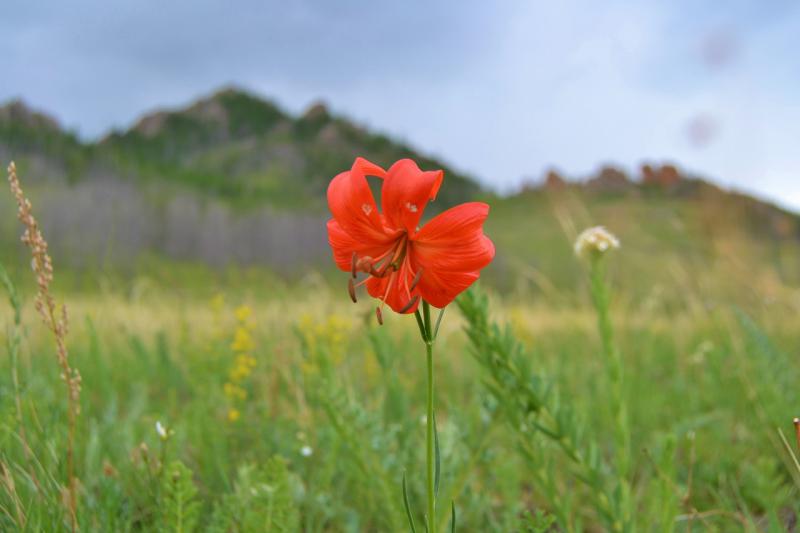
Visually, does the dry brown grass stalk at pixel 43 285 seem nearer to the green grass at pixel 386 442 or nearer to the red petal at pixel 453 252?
the green grass at pixel 386 442

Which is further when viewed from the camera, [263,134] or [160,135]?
[263,134]

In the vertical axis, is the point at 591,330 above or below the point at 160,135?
below

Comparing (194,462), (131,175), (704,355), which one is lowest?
(194,462)

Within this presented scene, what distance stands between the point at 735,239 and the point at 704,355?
1.62 m

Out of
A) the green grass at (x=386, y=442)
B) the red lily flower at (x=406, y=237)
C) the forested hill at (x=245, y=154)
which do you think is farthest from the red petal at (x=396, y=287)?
the forested hill at (x=245, y=154)

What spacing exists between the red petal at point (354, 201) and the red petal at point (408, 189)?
0.07 feet

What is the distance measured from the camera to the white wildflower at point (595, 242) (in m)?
1.41

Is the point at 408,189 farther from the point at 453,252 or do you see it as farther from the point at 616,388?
the point at 616,388

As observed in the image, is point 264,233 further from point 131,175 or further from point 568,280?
point 568,280

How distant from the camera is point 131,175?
60.3ft

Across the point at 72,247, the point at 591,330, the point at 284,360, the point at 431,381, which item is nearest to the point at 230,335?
the point at 284,360

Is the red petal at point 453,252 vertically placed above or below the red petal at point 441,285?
above

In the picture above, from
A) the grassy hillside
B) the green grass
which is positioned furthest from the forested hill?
the green grass

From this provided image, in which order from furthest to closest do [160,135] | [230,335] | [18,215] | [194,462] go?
1. [160,135]
2. [230,335]
3. [194,462]
4. [18,215]
